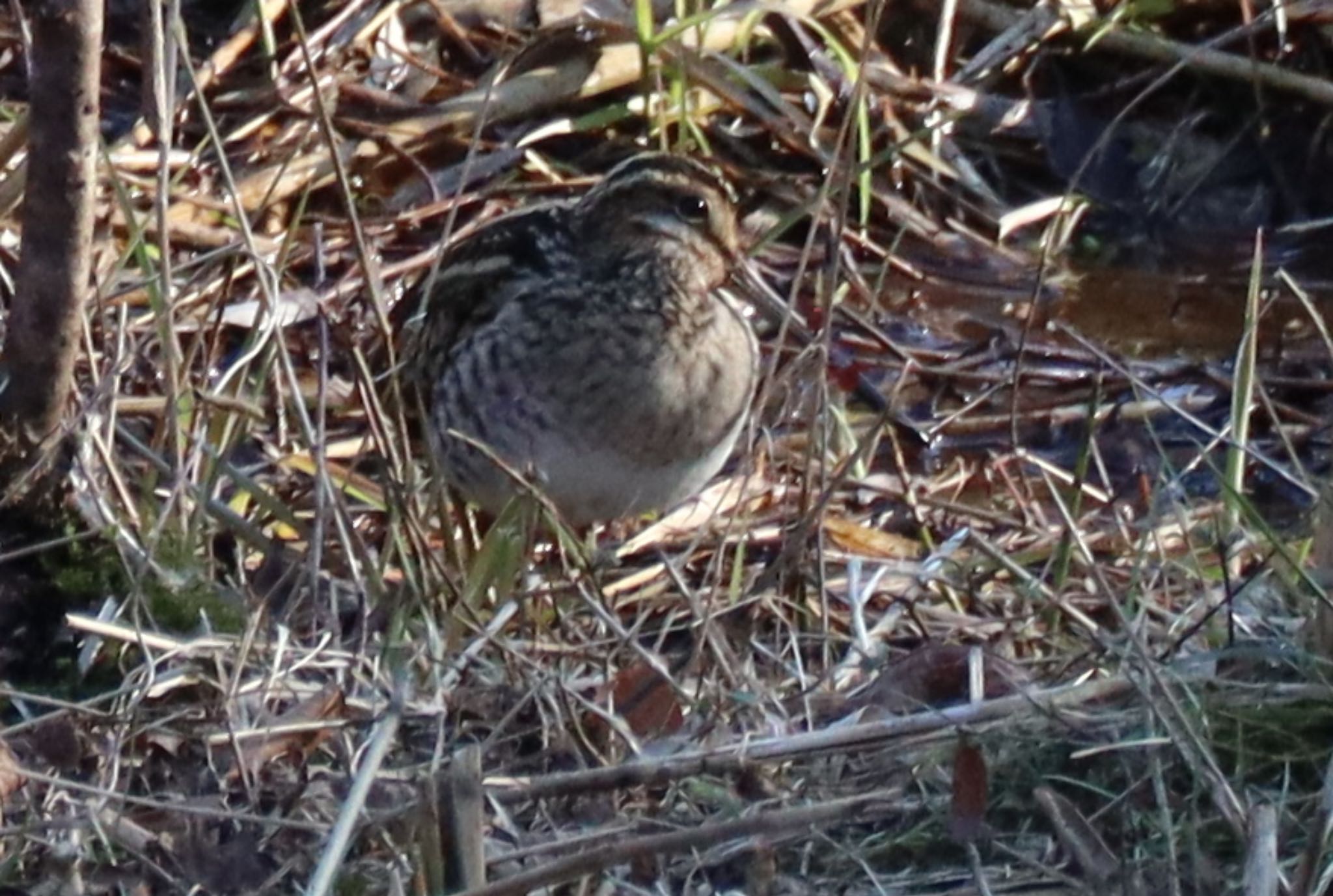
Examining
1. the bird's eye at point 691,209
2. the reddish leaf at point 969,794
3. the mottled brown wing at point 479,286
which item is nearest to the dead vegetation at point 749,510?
the reddish leaf at point 969,794

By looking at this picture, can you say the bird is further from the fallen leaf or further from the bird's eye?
the fallen leaf

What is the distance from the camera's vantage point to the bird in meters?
4.11

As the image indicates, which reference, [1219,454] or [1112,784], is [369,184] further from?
[1112,784]

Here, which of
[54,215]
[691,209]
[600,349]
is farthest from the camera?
[691,209]

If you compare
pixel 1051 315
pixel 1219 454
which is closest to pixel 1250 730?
pixel 1219 454

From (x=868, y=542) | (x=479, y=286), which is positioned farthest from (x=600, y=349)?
(x=868, y=542)

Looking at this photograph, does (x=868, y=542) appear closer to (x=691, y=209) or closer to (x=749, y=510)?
(x=749, y=510)

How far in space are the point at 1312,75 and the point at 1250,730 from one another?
11.2 feet

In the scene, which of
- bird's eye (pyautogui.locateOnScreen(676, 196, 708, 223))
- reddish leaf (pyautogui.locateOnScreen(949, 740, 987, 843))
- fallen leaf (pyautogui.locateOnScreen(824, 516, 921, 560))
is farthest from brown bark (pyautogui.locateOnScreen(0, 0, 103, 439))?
reddish leaf (pyautogui.locateOnScreen(949, 740, 987, 843))

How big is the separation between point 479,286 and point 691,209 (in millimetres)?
395

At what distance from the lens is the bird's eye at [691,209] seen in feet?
14.0

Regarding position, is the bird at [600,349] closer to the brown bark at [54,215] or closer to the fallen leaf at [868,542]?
the fallen leaf at [868,542]

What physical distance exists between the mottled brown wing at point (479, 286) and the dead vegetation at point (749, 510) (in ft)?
0.35

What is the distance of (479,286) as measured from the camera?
4332 millimetres
